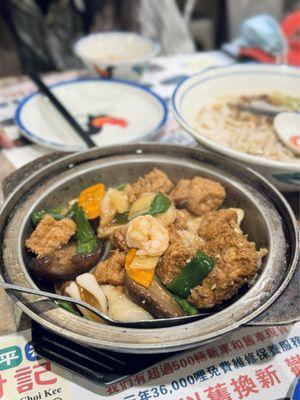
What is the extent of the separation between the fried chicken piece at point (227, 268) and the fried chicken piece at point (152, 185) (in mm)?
359

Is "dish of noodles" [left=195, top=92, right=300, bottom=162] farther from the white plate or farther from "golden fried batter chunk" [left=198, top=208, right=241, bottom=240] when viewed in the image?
"golden fried batter chunk" [left=198, top=208, right=241, bottom=240]

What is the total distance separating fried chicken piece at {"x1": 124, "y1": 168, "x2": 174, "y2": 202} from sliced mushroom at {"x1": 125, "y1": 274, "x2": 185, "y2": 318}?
437 millimetres

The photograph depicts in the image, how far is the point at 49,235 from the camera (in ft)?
4.41

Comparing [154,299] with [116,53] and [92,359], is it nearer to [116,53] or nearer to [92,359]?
[92,359]

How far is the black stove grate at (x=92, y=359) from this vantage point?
1135 millimetres

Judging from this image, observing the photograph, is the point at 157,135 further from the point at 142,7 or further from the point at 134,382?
the point at 142,7

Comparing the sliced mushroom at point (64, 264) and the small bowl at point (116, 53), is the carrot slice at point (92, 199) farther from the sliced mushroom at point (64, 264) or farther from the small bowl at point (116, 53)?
the small bowl at point (116, 53)

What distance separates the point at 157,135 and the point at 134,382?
1.48 meters

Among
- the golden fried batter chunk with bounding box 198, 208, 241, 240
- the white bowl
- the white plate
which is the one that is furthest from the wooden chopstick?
the golden fried batter chunk with bounding box 198, 208, 241, 240

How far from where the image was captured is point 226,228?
4.37 ft

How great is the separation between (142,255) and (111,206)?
1.01 ft

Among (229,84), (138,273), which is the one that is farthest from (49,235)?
(229,84)

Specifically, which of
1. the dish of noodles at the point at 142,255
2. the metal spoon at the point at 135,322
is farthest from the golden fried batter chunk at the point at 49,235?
the metal spoon at the point at 135,322

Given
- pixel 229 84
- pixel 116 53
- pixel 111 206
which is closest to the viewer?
pixel 111 206
